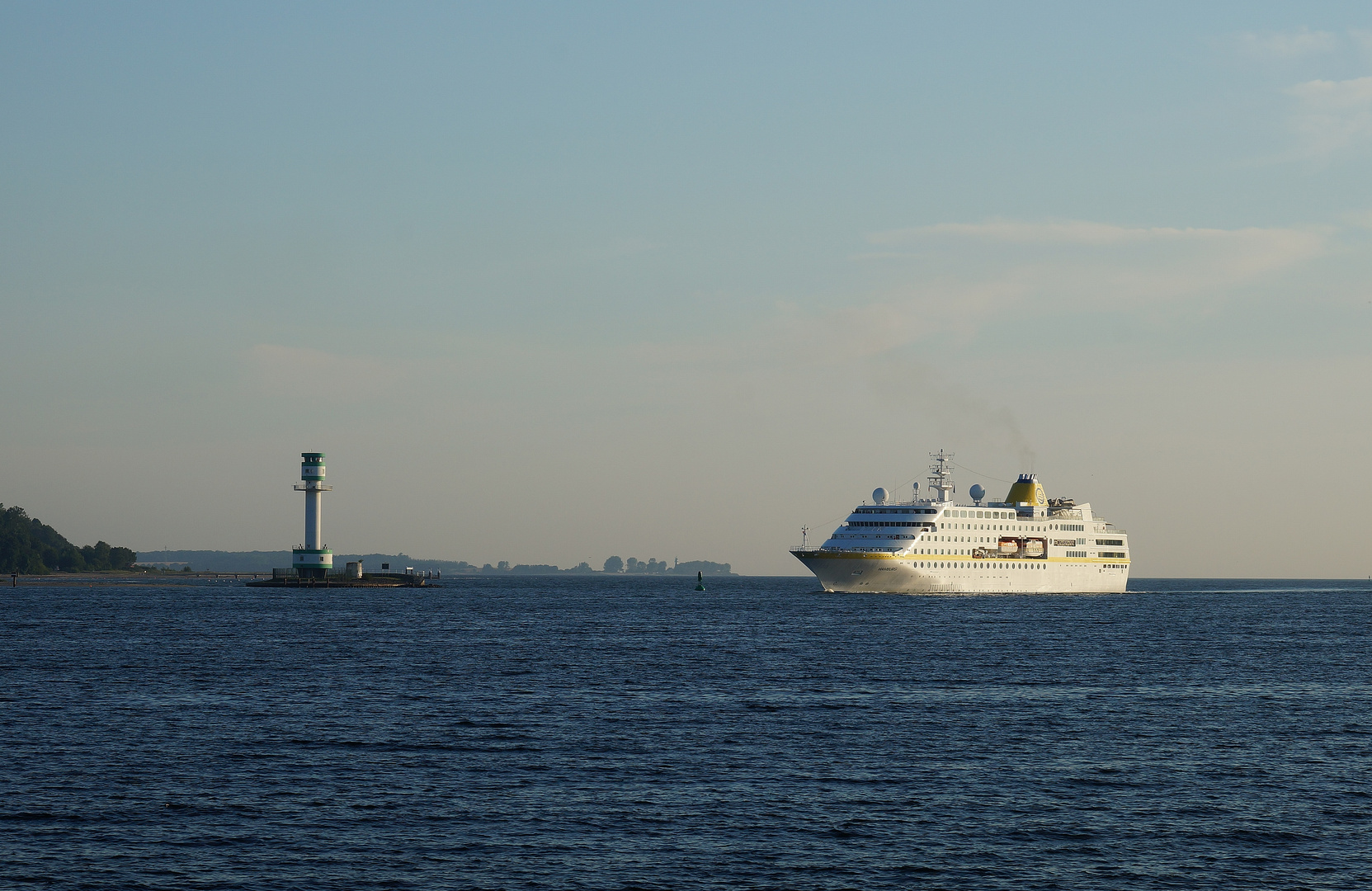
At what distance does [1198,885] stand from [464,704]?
1211 inches

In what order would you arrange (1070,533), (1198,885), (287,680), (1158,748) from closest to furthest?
(1198,885)
(1158,748)
(287,680)
(1070,533)

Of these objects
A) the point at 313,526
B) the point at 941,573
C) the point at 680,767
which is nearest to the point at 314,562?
the point at 313,526

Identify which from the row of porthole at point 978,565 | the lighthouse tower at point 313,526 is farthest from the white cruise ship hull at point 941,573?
the lighthouse tower at point 313,526

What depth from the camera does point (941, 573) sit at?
488 ft

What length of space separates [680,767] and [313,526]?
5614 inches

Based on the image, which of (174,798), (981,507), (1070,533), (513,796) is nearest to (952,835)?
(513,796)

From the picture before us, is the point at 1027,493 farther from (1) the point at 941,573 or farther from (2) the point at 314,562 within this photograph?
(2) the point at 314,562

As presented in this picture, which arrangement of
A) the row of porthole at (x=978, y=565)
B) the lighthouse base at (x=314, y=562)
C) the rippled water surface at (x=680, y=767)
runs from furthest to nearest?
1. the lighthouse base at (x=314, y=562)
2. the row of porthole at (x=978, y=565)
3. the rippled water surface at (x=680, y=767)

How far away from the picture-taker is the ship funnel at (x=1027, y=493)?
164m

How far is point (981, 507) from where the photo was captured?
155m

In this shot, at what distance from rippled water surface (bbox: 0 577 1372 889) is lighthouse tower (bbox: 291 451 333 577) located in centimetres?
8771

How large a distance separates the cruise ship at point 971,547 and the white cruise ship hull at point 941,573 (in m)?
0.10

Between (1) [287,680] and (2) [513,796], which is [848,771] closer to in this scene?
(2) [513,796]

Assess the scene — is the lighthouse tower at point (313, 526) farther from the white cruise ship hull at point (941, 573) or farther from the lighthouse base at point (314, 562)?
the white cruise ship hull at point (941, 573)
